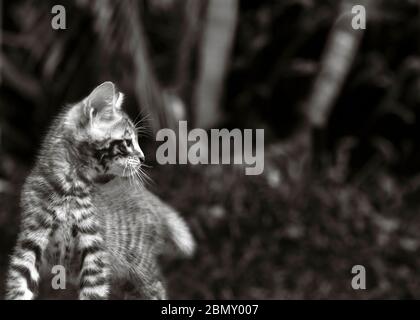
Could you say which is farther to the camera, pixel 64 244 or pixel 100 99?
pixel 64 244

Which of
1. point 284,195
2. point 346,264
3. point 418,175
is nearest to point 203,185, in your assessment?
point 284,195

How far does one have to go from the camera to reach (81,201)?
3025 millimetres

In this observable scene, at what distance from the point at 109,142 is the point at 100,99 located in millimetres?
248

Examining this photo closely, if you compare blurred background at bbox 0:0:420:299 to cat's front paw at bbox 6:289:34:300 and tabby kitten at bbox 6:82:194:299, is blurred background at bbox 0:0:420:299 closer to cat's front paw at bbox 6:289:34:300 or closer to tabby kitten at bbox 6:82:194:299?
tabby kitten at bbox 6:82:194:299

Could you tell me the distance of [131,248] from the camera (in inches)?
131

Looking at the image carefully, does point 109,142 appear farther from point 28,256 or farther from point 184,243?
point 184,243

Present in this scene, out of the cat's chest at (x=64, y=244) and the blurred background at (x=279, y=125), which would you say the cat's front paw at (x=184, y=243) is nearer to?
the cat's chest at (x=64, y=244)

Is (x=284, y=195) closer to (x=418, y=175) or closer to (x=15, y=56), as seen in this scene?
(x=418, y=175)

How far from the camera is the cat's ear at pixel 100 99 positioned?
2818 mm

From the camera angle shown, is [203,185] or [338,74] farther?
[338,74]

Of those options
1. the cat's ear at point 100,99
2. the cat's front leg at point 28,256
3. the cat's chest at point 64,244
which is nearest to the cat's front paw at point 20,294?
the cat's front leg at point 28,256

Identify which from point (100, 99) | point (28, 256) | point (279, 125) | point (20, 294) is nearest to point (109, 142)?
point (100, 99)

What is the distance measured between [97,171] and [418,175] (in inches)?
463

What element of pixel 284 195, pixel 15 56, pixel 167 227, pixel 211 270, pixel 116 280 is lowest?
pixel 116 280
